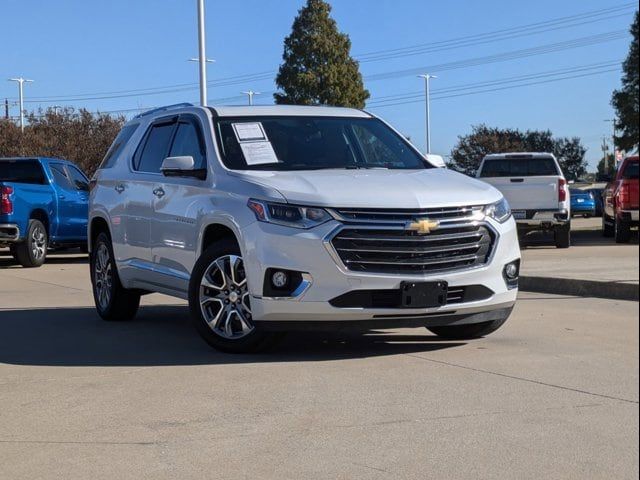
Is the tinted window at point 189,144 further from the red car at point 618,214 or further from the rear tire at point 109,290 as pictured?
the red car at point 618,214

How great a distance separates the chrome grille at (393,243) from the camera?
6.23 metres

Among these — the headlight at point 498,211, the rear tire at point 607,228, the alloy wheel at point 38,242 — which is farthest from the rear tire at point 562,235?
the headlight at point 498,211

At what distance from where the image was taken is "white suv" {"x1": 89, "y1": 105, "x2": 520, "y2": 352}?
6.25 metres

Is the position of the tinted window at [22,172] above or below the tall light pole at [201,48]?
below

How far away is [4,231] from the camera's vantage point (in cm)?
1630

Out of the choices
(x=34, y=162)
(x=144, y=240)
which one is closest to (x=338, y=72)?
(x=34, y=162)

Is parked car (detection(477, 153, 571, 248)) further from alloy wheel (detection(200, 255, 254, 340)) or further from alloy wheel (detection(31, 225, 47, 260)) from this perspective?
alloy wheel (detection(200, 255, 254, 340))

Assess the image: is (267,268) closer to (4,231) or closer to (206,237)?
(206,237)

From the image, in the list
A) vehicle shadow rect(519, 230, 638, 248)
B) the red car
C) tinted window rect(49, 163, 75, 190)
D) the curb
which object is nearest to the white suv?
the curb

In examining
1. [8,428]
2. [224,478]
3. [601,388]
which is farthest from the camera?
[601,388]

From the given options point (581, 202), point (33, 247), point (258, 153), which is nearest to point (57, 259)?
point (33, 247)

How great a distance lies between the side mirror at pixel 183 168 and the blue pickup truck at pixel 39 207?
9.93 metres

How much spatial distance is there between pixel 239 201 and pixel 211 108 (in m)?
1.61

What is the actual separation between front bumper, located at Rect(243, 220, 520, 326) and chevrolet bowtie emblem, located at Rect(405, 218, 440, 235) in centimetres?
30
